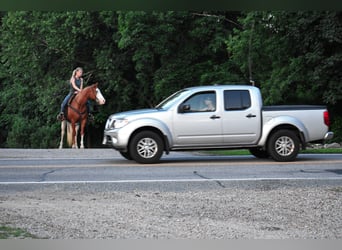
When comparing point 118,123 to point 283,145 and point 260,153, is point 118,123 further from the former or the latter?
point 260,153

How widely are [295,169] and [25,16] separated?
2996 centimetres

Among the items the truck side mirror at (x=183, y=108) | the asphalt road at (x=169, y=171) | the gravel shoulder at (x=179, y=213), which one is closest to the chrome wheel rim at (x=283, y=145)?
the asphalt road at (x=169, y=171)

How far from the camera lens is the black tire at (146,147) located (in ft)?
49.3

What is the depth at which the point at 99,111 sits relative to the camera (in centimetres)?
3875

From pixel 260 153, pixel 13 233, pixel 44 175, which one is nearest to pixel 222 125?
pixel 260 153

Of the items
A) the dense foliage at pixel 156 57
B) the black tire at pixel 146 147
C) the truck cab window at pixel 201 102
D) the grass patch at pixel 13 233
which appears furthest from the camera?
the dense foliage at pixel 156 57

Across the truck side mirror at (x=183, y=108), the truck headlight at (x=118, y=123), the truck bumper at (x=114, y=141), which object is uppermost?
the truck side mirror at (x=183, y=108)

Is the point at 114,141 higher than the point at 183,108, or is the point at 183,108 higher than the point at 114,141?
the point at 183,108

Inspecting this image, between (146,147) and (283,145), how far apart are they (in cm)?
346

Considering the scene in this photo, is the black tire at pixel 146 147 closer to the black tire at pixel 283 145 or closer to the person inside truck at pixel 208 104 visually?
the person inside truck at pixel 208 104

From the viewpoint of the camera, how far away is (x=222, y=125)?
15523mm

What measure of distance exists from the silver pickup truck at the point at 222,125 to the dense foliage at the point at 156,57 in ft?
47.8

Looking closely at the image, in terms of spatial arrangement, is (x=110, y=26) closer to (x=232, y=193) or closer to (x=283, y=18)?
(x=283, y=18)

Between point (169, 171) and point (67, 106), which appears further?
point (67, 106)
